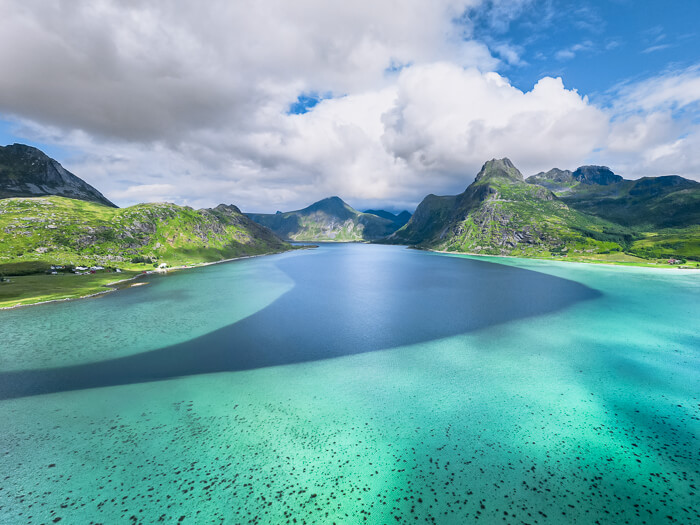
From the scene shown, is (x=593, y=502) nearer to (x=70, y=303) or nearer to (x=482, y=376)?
(x=482, y=376)

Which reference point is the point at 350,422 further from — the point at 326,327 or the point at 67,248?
the point at 67,248

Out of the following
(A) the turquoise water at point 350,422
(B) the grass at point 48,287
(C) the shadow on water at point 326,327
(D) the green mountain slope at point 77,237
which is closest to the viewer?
(A) the turquoise water at point 350,422

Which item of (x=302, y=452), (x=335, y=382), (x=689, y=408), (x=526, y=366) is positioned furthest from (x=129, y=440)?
(x=689, y=408)

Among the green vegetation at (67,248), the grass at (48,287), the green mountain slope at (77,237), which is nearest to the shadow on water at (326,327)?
the grass at (48,287)

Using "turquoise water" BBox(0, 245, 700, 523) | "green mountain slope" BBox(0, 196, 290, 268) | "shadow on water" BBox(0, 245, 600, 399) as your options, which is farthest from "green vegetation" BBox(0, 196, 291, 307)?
"shadow on water" BBox(0, 245, 600, 399)

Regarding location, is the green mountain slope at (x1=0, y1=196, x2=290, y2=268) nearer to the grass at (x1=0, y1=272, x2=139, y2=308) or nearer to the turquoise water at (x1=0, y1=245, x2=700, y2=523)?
the grass at (x1=0, y1=272, x2=139, y2=308)

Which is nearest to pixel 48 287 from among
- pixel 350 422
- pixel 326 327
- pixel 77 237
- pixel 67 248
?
pixel 67 248

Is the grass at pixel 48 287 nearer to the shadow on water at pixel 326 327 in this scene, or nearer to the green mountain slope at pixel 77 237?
the green mountain slope at pixel 77 237
